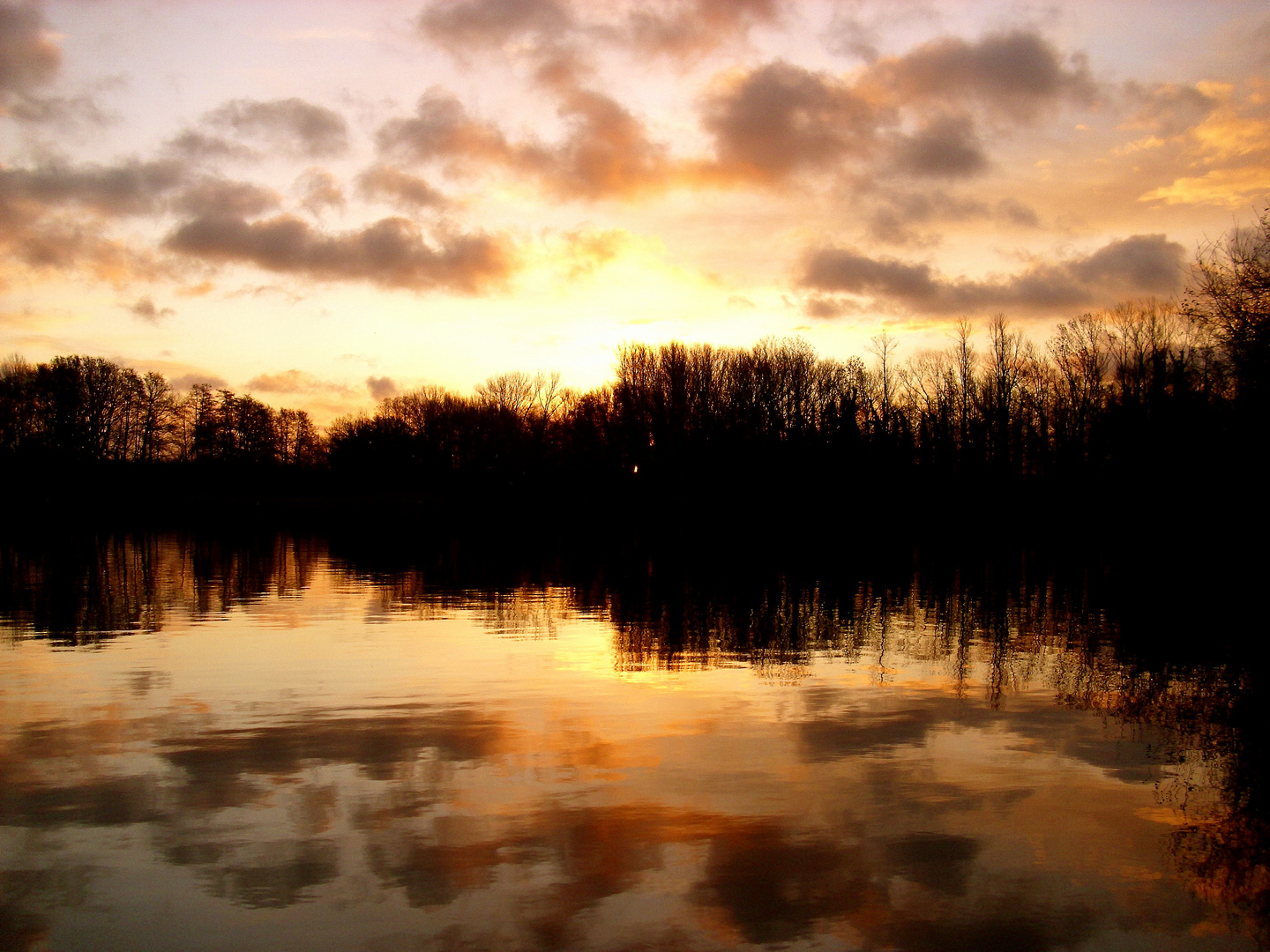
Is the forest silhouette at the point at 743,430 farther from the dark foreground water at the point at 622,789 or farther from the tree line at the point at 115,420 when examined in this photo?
the dark foreground water at the point at 622,789

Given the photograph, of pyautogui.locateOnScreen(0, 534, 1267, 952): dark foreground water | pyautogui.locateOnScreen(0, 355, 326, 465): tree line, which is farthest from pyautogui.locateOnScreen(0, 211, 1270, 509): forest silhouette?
pyautogui.locateOnScreen(0, 534, 1267, 952): dark foreground water

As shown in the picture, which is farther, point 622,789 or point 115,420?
point 115,420

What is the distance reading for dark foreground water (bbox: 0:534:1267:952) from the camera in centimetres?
623

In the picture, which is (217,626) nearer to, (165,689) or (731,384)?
(165,689)

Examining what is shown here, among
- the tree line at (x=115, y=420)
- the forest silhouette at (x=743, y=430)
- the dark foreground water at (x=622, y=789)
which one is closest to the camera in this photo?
the dark foreground water at (x=622, y=789)

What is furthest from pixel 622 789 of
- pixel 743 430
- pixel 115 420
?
pixel 115 420

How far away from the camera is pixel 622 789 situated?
8727 mm

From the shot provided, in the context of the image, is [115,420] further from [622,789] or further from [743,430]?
[622,789]

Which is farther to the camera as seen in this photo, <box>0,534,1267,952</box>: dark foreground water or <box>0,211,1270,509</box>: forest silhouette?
<box>0,211,1270,509</box>: forest silhouette

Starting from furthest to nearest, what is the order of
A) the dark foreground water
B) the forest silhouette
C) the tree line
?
the tree line, the forest silhouette, the dark foreground water

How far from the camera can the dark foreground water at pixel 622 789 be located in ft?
20.5

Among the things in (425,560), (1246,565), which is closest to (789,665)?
(425,560)

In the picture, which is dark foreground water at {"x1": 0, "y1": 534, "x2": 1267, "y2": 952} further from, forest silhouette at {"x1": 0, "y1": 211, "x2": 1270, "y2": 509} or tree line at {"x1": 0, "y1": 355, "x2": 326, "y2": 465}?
tree line at {"x1": 0, "y1": 355, "x2": 326, "y2": 465}

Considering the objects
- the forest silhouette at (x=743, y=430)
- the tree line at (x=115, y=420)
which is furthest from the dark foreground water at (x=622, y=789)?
the tree line at (x=115, y=420)
